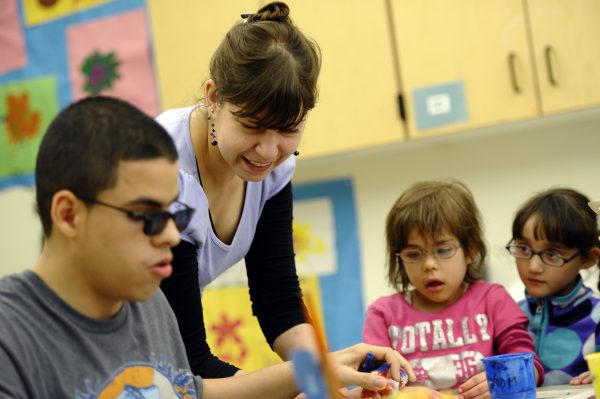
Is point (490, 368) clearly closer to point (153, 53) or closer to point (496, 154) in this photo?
point (496, 154)

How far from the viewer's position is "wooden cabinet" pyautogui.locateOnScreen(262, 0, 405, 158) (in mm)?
2834

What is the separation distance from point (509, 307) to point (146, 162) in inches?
39.0

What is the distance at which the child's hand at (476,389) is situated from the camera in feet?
4.86

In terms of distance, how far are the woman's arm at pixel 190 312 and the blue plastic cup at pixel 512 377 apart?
0.46 meters

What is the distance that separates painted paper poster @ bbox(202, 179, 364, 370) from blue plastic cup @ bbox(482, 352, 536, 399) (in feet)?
5.89

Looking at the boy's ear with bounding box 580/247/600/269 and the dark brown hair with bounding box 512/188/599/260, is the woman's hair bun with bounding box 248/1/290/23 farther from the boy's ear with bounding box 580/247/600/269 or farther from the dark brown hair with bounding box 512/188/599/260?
the boy's ear with bounding box 580/247/600/269

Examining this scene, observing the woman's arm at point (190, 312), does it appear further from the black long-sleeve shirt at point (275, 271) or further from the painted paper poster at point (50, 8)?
the painted paper poster at point (50, 8)

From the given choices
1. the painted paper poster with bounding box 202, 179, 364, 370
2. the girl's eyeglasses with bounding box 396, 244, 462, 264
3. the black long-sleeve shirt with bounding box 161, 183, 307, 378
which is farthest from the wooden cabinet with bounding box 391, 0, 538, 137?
the black long-sleeve shirt with bounding box 161, 183, 307, 378

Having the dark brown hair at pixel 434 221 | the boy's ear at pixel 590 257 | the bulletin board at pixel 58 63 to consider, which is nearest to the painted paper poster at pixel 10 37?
the bulletin board at pixel 58 63

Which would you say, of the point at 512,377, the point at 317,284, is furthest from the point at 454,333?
the point at 317,284

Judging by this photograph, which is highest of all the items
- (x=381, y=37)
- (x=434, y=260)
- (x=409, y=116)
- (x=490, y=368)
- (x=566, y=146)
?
(x=381, y=37)

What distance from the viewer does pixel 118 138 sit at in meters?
1.06

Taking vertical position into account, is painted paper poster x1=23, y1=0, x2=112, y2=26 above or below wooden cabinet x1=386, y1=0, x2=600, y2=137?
above

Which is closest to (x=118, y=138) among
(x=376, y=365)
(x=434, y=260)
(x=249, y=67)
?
(x=249, y=67)
